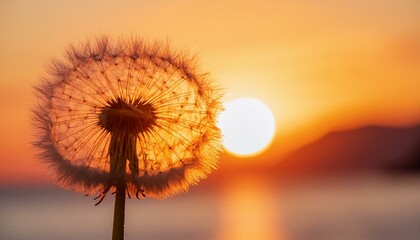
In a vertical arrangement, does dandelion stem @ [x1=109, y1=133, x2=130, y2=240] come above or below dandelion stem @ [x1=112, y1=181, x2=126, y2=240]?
above

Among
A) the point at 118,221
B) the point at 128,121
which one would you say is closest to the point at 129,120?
the point at 128,121

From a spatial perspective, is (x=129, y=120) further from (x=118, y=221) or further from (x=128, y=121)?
(x=118, y=221)

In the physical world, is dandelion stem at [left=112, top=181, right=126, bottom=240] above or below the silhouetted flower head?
below

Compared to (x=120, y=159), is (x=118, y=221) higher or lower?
lower

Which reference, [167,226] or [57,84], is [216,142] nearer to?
[57,84]

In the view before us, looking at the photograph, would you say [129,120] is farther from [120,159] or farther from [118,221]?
[118,221]

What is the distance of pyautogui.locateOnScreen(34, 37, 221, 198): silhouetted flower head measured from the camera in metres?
3.54

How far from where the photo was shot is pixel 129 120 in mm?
3543

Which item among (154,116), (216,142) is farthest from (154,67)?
(216,142)

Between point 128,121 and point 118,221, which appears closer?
point 118,221

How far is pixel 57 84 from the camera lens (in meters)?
3.91

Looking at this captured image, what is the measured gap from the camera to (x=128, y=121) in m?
3.54

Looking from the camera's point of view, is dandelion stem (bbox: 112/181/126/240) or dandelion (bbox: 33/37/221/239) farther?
dandelion (bbox: 33/37/221/239)

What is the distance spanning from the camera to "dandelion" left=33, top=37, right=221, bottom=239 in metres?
3.53
